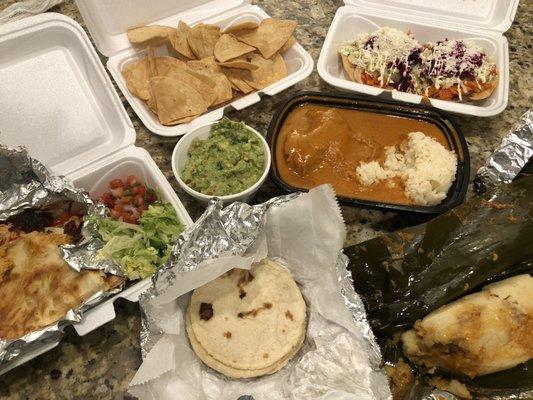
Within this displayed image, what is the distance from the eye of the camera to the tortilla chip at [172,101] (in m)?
2.05

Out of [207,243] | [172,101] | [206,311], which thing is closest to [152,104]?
[172,101]

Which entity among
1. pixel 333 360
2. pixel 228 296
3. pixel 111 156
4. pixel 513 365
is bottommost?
pixel 513 365

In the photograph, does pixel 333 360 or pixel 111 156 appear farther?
pixel 111 156

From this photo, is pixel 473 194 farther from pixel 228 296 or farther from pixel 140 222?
pixel 140 222

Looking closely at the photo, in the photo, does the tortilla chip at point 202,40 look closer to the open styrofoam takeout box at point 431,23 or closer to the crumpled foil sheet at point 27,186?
the open styrofoam takeout box at point 431,23

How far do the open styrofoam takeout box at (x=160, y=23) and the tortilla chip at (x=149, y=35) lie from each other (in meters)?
0.06

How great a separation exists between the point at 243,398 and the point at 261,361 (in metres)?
0.12

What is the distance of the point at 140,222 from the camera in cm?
173

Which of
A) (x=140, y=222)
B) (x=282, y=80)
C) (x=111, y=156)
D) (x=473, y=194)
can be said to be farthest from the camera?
(x=282, y=80)

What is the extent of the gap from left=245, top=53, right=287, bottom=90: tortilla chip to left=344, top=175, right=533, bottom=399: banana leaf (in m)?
0.94

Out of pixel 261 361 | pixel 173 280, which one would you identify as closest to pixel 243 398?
pixel 261 361

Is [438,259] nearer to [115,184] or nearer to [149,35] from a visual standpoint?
[115,184]

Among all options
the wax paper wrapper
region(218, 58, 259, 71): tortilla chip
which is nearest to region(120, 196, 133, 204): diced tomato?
the wax paper wrapper

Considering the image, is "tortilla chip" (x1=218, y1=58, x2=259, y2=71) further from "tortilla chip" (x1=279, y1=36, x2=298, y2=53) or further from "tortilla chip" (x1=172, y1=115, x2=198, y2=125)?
"tortilla chip" (x1=172, y1=115, x2=198, y2=125)
